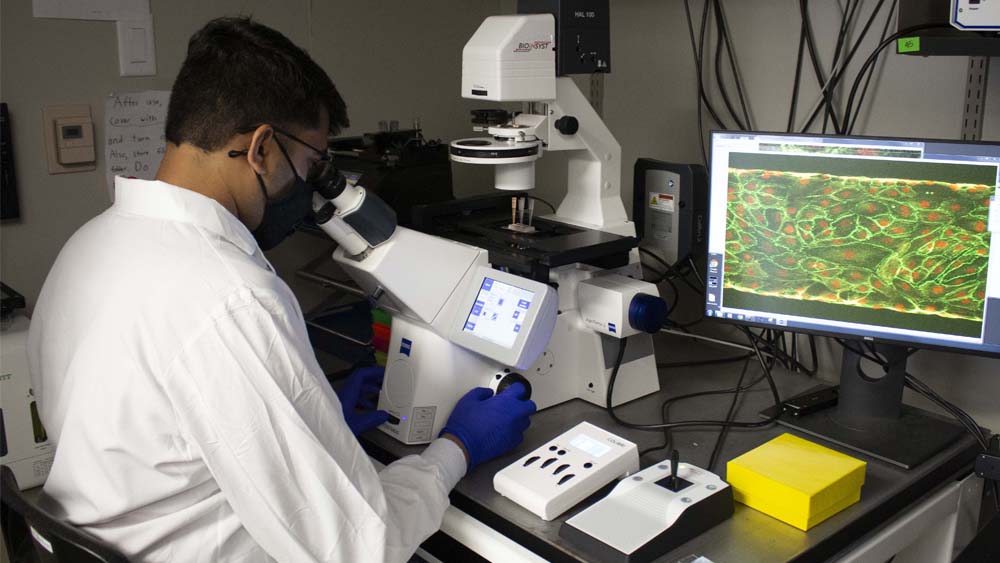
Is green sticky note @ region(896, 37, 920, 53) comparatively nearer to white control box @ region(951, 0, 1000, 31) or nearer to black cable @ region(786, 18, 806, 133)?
white control box @ region(951, 0, 1000, 31)

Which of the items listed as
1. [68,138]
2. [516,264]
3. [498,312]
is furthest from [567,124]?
[68,138]

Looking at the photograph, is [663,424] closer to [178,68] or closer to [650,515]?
[650,515]

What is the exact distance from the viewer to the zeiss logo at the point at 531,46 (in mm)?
1654

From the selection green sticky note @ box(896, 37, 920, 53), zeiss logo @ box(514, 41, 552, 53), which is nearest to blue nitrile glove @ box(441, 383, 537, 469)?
zeiss logo @ box(514, 41, 552, 53)

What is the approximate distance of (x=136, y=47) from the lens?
Result: 2.06m

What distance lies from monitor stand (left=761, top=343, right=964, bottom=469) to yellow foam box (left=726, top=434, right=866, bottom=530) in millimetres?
153

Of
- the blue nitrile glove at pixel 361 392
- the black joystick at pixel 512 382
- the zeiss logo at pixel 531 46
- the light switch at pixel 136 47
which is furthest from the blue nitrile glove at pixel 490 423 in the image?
the light switch at pixel 136 47

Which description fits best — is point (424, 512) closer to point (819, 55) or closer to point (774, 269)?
point (774, 269)

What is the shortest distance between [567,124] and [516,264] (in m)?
0.34

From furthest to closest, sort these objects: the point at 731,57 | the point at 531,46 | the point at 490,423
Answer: the point at 731,57, the point at 531,46, the point at 490,423

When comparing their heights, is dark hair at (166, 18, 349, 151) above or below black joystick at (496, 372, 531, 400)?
above

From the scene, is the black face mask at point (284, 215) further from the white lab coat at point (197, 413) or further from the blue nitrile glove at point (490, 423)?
the blue nitrile glove at point (490, 423)

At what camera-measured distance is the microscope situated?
1543 mm

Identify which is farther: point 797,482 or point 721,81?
point 721,81
